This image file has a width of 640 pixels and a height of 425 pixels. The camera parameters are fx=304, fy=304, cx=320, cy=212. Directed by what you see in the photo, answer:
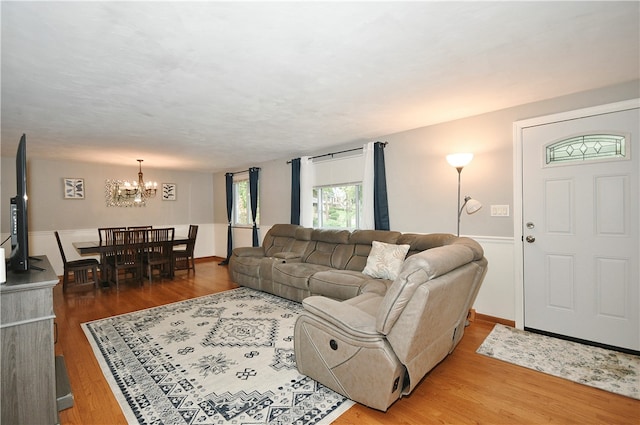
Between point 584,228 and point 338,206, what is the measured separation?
10.5 feet

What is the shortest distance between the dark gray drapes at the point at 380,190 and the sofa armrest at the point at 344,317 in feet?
7.44

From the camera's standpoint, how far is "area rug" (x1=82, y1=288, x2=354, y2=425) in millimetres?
1880

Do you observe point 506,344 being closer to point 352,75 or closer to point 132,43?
point 352,75

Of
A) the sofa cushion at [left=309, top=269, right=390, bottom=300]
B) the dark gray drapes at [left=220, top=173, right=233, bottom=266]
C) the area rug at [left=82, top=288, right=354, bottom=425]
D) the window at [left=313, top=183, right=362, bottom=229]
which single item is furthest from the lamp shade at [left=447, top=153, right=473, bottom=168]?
the dark gray drapes at [left=220, top=173, right=233, bottom=266]

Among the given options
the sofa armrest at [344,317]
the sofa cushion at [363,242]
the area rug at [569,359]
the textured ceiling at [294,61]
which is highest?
the textured ceiling at [294,61]

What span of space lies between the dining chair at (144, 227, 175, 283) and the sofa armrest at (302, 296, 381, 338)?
159 inches

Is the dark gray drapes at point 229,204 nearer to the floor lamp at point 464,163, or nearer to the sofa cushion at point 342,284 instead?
the sofa cushion at point 342,284

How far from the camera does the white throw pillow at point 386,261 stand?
340 centimetres

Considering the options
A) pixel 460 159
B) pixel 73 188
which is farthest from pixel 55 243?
pixel 460 159

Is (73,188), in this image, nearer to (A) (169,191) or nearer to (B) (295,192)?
(A) (169,191)

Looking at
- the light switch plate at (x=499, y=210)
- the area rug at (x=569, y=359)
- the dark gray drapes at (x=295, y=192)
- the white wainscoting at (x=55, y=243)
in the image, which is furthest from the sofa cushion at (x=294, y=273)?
the white wainscoting at (x=55, y=243)

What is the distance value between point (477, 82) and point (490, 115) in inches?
38.5

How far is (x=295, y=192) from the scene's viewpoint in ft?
18.0

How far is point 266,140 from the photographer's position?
177 inches
